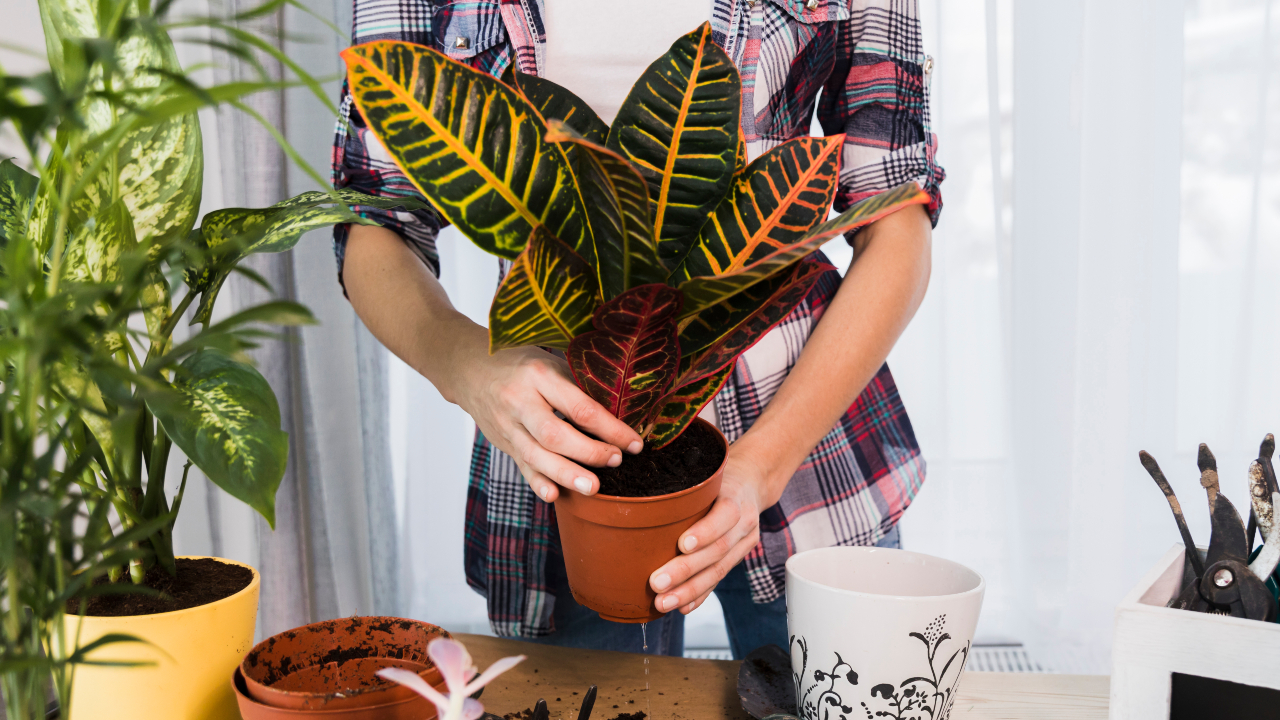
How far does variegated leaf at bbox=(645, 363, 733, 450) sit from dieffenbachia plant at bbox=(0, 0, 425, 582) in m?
0.19

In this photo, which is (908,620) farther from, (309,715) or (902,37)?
(902,37)

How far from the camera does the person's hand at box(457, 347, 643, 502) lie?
1.43 feet

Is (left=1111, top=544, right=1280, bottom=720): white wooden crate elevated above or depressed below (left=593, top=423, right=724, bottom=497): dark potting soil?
below

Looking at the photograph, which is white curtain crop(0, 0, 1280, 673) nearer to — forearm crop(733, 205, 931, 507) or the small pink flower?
forearm crop(733, 205, 931, 507)

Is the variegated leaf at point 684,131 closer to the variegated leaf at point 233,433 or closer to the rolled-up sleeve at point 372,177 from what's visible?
the variegated leaf at point 233,433

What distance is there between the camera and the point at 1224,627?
1.20ft

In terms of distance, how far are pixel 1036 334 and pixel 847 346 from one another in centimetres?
117

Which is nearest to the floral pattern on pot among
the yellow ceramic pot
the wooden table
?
the wooden table

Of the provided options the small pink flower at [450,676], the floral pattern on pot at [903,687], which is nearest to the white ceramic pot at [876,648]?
the floral pattern on pot at [903,687]

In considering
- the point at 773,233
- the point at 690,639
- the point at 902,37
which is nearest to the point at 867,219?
the point at 773,233

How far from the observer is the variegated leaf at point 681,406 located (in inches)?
17.7

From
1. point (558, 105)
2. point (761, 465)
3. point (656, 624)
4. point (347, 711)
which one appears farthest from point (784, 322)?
point (347, 711)

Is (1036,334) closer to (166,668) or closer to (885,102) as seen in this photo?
(885,102)

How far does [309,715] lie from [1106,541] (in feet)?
5.75
